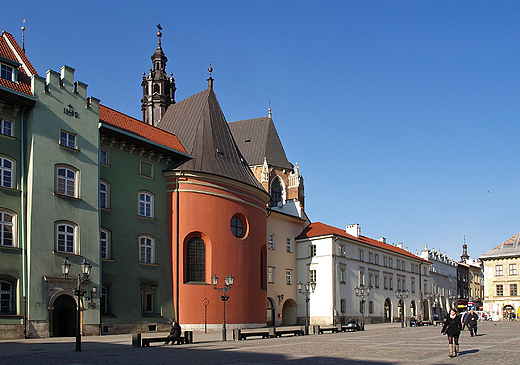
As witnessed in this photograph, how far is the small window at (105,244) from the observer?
32031 mm

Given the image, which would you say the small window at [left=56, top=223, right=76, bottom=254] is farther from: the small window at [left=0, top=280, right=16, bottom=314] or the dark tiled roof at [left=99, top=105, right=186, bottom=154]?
the dark tiled roof at [left=99, top=105, right=186, bottom=154]

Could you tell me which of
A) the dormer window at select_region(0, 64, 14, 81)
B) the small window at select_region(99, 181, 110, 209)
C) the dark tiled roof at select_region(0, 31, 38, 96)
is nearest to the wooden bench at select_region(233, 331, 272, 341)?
the small window at select_region(99, 181, 110, 209)

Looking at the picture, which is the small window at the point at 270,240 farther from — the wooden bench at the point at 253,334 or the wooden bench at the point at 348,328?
the wooden bench at the point at 253,334

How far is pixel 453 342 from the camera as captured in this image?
17.1 metres

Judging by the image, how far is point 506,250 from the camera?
269 feet

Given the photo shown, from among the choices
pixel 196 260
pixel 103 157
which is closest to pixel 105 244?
pixel 103 157

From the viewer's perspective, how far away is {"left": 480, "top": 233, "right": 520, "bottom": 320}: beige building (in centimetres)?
7969

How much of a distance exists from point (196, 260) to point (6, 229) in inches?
516

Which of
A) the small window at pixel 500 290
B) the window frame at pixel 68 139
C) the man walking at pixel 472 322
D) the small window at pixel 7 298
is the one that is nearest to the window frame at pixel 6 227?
the small window at pixel 7 298

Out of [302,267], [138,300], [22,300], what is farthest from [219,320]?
[302,267]

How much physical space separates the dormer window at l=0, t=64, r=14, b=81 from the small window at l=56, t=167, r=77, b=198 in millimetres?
5281

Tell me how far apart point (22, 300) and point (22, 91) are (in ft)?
34.5

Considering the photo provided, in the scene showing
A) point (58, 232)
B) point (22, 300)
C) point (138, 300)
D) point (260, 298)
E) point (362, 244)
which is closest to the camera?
point (22, 300)

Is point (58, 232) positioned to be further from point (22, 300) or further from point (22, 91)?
point (22, 91)
